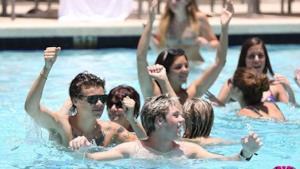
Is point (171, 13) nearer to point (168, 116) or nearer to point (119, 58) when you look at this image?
point (119, 58)

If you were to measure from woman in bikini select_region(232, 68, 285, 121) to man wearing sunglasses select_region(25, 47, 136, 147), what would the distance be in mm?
1692

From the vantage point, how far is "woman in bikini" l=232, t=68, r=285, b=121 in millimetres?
7195

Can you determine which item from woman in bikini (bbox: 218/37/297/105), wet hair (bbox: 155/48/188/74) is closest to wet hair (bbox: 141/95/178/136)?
wet hair (bbox: 155/48/188/74)

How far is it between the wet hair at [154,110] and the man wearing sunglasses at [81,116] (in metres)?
0.43

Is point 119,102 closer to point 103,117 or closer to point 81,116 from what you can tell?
point 81,116

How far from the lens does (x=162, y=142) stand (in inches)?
205

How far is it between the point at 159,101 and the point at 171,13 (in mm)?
4625

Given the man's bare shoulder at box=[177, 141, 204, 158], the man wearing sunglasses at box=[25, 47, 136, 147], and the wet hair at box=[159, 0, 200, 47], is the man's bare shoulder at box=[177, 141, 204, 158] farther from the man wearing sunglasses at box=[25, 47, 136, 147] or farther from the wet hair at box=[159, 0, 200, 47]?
the wet hair at box=[159, 0, 200, 47]

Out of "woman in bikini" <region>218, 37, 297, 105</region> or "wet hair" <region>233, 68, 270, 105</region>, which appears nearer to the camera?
"wet hair" <region>233, 68, 270, 105</region>

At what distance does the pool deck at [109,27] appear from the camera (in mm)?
12344

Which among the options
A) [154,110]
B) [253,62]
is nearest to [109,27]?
[253,62]

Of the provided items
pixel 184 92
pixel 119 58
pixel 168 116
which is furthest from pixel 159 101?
pixel 119 58

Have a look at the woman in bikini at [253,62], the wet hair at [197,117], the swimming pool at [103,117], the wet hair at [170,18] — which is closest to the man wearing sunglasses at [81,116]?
the swimming pool at [103,117]

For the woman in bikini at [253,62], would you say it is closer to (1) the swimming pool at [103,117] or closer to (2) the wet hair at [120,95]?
(1) the swimming pool at [103,117]
